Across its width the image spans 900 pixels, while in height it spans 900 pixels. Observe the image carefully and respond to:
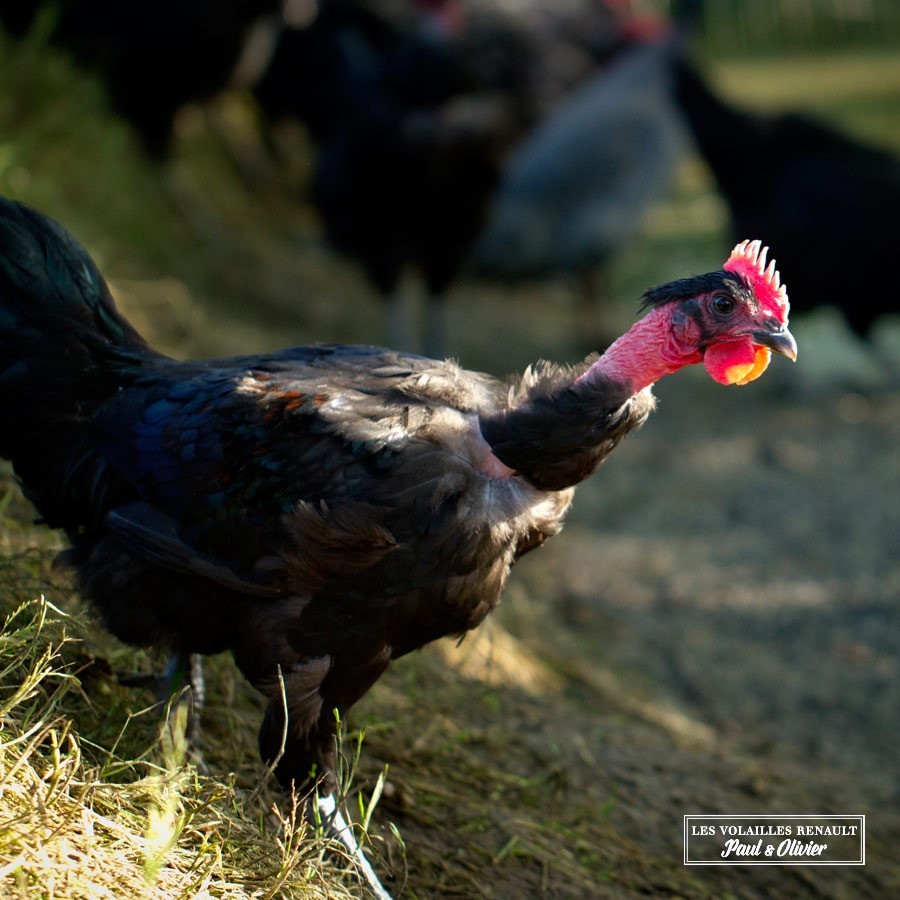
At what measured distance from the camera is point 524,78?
8.81m

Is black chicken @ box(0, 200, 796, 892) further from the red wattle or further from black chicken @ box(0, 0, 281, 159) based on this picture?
black chicken @ box(0, 0, 281, 159)

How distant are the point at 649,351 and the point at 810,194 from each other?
507 centimetres

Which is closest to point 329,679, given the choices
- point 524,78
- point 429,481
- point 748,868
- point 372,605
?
point 372,605

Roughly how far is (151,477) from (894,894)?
2335 mm

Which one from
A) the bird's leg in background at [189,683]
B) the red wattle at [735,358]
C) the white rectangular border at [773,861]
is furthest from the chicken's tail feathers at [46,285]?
the white rectangular border at [773,861]

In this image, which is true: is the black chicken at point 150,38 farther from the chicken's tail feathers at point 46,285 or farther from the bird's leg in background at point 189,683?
the bird's leg in background at point 189,683

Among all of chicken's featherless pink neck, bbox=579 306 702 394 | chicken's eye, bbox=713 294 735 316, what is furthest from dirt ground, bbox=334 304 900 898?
chicken's eye, bbox=713 294 735 316

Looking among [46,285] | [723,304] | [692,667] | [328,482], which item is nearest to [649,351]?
[723,304]

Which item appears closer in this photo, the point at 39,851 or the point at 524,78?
the point at 39,851

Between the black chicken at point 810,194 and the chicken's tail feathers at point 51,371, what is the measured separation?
514 centimetres

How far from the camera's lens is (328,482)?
2570mm

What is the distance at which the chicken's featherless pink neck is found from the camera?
2.57m

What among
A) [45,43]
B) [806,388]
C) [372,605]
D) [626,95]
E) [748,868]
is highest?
[626,95]

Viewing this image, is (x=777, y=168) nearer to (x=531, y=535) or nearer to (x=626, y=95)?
(x=626, y=95)
